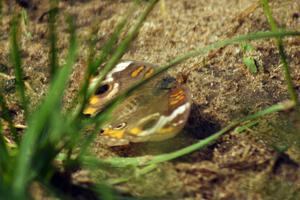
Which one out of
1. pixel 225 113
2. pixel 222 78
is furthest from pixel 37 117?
pixel 222 78

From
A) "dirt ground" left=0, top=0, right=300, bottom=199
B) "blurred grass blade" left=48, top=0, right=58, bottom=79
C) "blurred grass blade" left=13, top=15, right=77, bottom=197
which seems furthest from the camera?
"dirt ground" left=0, top=0, right=300, bottom=199

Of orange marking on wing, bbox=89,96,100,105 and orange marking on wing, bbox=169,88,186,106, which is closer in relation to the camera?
orange marking on wing, bbox=169,88,186,106

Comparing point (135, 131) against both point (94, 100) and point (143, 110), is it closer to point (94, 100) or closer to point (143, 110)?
point (143, 110)

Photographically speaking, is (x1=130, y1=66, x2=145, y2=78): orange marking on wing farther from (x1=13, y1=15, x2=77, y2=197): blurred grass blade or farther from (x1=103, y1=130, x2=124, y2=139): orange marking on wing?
(x1=13, y1=15, x2=77, y2=197): blurred grass blade

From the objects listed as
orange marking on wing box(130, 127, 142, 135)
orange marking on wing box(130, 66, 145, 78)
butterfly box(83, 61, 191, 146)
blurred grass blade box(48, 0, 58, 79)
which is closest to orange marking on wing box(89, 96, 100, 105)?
butterfly box(83, 61, 191, 146)

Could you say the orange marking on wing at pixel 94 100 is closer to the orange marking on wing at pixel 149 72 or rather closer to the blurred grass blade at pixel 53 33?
the orange marking on wing at pixel 149 72

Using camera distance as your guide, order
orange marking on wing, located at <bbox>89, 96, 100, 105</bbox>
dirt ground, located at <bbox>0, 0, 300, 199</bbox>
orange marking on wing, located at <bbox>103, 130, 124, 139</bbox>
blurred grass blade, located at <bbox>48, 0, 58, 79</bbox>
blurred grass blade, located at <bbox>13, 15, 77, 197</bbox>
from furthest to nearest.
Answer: orange marking on wing, located at <bbox>89, 96, 100, 105</bbox> → orange marking on wing, located at <bbox>103, 130, 124, 139</bbox> → dirt ground, located at <bbox>0, 0, 300, 199</bbox> → blurred grass blade, located at <bbox>48, 0, 58, 79</bbox> → blurred grass blade, located at <bbox>13, 15, 77, 197</bbox>
